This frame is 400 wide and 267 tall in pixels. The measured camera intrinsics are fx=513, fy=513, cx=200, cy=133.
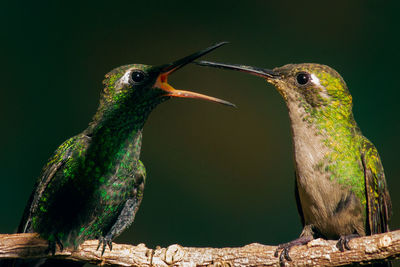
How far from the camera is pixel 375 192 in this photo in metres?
3.63

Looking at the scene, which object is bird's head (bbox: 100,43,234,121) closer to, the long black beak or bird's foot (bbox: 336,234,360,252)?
the long black beak

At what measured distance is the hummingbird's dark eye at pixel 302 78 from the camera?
3744 mm

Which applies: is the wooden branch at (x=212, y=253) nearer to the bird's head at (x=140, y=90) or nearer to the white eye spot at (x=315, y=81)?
the bird's head at (x=140, y=90)

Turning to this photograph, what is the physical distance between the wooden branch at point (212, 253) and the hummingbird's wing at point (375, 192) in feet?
1.79

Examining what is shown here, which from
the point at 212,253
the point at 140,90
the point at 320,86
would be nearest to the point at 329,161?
the point at 320,86

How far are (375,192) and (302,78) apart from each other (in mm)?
965

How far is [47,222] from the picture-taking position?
11.7 ft

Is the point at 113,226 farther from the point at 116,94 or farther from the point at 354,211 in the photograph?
the point at 354,211

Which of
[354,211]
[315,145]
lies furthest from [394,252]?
[315,145]

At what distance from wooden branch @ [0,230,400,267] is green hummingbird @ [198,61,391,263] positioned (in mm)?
237

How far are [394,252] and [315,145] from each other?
3.07 ft

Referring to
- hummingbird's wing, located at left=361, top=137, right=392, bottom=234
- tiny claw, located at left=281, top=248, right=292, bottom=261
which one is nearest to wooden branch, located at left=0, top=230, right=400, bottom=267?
tiny claw, located at left=281, top=248, right=292, bottom=261

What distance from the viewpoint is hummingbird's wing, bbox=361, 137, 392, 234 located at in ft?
11.7

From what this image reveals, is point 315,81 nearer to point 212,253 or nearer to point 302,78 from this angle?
point 302,78
